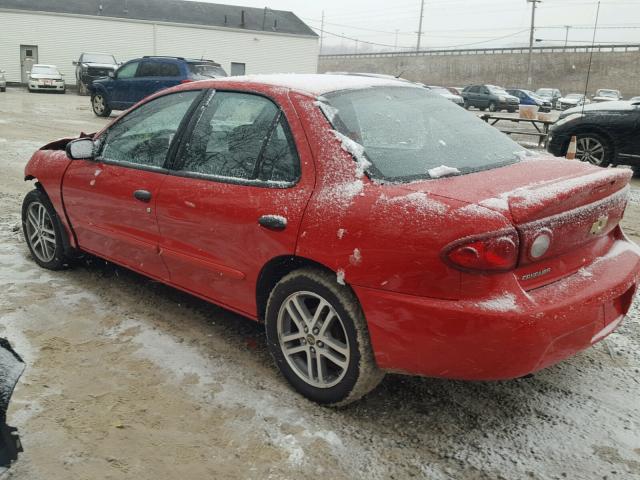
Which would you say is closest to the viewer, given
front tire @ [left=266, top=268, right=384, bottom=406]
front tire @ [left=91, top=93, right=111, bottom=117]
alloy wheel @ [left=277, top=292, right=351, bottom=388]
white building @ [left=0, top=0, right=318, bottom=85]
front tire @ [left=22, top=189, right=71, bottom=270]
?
front tire @ [left=266, top=268, right=384, bottom=406]

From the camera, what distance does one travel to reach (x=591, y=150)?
388 inches

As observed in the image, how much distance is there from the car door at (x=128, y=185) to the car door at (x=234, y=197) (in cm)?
16

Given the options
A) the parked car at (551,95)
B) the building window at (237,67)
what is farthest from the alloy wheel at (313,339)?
the building window at (237,67)

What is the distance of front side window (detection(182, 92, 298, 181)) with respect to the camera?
304cm

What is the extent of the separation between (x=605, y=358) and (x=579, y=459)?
1113mm

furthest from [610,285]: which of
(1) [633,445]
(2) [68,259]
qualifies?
(2) [68,259]

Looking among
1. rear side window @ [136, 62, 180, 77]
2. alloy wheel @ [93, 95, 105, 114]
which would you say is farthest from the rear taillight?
alloy wheel @ [93, 95, 105, 114]

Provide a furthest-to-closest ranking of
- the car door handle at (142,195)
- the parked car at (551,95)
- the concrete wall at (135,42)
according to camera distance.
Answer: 1. the parked car at (551,95)
2. the concrete wall at (135,42)
3. the car door handle at (142,195)

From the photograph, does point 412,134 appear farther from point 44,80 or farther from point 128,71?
point 44,80

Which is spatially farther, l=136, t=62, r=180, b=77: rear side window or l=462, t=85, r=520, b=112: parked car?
l=462, t=85, r=520, b=112: parked car

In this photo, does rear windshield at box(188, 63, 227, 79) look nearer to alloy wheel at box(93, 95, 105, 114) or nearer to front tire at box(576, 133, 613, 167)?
alloy wheel at box(93, 95, 105, 114)

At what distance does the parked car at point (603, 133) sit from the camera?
9.47 m

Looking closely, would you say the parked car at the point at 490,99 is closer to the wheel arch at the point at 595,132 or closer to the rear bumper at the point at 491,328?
the wheel arch at the point at 595,132

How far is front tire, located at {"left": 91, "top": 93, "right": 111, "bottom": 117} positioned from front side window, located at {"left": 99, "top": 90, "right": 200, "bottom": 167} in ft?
48.1
